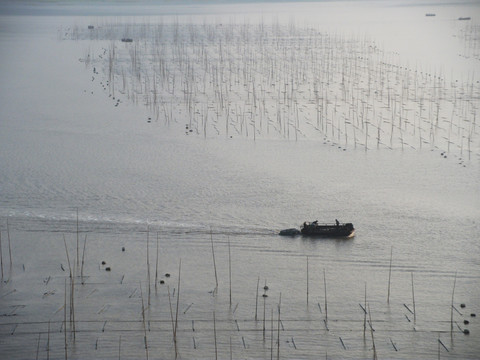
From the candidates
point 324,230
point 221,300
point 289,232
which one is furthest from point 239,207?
point 221,300

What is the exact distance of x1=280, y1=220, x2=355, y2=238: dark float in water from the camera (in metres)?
9.85

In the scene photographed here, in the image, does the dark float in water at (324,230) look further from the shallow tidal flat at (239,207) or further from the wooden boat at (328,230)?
the shallow tidal flat at (239,207)

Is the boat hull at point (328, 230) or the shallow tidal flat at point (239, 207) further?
the boat hull at point (328, 230)

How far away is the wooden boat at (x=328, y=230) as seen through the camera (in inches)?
388

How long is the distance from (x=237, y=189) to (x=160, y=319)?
13.9 ft

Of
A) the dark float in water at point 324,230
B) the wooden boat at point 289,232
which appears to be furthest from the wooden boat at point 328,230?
the wooden boat at point 289,232

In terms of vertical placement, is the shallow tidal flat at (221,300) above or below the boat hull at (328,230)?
below

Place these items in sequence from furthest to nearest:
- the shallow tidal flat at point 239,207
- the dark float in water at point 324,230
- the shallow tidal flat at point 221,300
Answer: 1. the dark float in water at point 324,230
2. the shallow tidal flat at point 239,207
3. the shallow tidal flat at point 221,300

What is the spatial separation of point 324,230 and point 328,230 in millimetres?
54

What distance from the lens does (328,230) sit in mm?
9867

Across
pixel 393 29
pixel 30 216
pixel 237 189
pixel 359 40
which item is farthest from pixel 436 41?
pixel 30 216

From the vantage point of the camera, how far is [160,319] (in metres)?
7.80

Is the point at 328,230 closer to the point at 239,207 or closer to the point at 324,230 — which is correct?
the point at 324,230

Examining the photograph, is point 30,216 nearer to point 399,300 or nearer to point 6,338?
point 6,338
